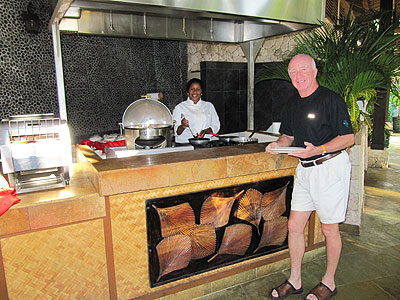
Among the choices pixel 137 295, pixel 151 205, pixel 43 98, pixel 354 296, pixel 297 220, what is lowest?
pixel 354 296

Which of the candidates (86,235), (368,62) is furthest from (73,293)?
(368,62)

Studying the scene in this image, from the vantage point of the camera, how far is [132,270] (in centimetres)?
225

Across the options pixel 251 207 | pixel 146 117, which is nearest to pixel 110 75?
pixel 146 117

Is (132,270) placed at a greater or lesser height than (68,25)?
lesser

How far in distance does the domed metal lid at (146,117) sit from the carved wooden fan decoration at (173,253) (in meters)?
1.24

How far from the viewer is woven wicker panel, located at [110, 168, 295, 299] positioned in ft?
7.08

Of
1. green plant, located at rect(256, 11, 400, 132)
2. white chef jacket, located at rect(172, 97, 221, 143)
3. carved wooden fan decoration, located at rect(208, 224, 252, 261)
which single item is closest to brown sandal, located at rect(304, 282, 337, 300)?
carved wooden fan decoration, located at rect(208, 224, 252, 261)

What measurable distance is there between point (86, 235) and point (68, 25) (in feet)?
7.96

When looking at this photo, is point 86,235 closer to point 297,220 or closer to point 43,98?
point 297,220

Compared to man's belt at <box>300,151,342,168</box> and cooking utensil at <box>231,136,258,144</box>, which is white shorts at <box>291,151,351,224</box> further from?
→ cooking utensil at <box>231,136,258,144</box>

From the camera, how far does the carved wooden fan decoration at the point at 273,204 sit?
271cm

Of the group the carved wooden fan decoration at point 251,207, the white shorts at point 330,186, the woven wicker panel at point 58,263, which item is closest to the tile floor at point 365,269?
the carved wooden fan decoration at point 251,207

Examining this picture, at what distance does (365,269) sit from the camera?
296 centimetres

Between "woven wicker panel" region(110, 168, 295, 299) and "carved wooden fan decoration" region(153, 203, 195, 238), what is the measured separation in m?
0.11
